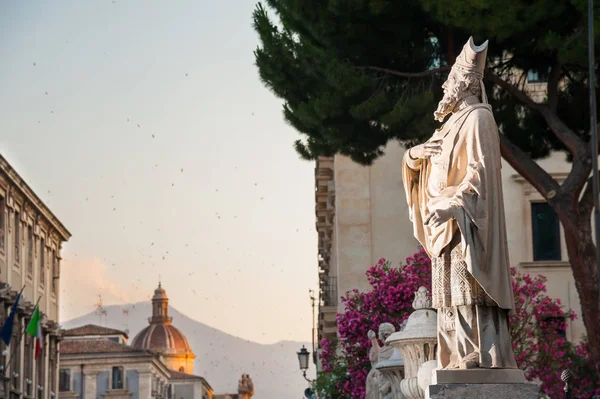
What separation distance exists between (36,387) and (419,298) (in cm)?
4330

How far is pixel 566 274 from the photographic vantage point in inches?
1388

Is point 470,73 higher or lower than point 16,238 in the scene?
lower

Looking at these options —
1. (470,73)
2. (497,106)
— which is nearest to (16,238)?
(497,106)

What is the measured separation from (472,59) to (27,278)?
1768 inches

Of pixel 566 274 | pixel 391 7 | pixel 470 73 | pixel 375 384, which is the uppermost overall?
pixel 391 7

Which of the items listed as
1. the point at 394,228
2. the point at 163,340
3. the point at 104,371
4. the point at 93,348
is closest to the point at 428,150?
the point at 394,228

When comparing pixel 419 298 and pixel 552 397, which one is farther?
pixel 552 397

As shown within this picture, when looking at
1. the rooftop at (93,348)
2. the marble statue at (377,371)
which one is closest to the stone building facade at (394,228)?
the marble statue at (377,371)

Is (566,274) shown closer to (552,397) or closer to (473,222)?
(552,397)

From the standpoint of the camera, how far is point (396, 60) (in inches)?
864

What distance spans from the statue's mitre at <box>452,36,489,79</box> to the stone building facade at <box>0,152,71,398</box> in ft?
126

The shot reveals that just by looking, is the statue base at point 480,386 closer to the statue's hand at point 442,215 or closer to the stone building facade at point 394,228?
the statue's hand at point 442,215

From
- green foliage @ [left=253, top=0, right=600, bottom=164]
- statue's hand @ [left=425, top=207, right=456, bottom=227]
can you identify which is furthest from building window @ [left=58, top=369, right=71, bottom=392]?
statue's hand @ [left=425, top=207, right=456, bottom=227]

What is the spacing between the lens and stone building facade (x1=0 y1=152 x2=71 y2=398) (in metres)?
46.2
